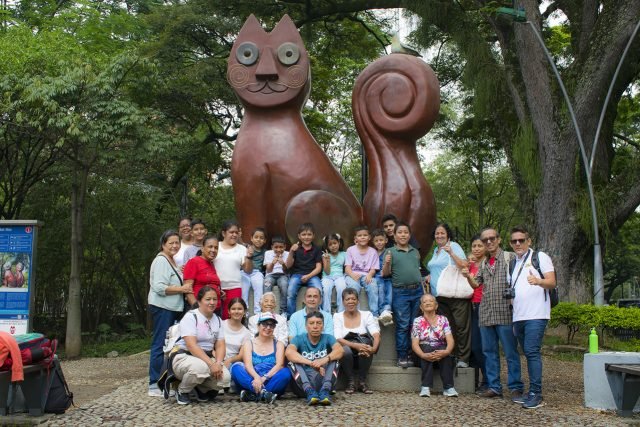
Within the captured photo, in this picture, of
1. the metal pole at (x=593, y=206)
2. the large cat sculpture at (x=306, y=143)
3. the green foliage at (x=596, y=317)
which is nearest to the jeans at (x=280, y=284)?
the large cat sculpture at (x=306, y=143)

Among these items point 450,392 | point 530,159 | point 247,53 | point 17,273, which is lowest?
point 450,392

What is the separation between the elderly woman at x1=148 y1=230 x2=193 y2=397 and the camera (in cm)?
652

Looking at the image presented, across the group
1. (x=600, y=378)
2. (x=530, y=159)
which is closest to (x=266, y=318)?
(x=600, y=378)

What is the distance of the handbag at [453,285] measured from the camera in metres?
6.88

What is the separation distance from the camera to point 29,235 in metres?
6.68

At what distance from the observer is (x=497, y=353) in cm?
650

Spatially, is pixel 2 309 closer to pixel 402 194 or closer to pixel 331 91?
pixel 402 194

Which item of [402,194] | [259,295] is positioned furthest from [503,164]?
[259,295]

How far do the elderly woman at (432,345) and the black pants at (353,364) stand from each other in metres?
0.46

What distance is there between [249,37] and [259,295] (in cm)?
323

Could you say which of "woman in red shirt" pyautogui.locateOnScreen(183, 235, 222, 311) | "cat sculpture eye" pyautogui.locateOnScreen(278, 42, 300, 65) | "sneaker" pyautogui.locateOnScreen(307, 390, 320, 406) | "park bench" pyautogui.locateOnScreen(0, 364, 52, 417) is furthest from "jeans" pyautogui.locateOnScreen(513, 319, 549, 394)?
"cat sculpture eye" pyautogui.locateOnScreen(278, 42, 300, 65)

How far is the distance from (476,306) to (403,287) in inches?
28.5

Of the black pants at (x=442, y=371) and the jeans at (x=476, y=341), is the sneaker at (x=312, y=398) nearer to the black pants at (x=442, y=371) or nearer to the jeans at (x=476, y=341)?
the black pants at (x=442, y=371)

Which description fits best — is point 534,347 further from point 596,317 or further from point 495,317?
point 596,317
